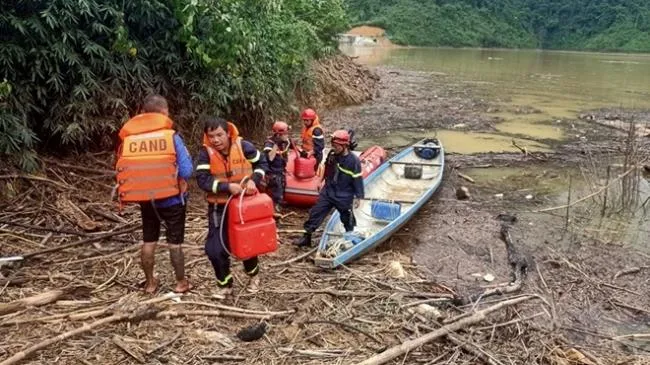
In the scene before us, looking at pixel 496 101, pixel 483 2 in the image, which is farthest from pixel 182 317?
pixel 483 2

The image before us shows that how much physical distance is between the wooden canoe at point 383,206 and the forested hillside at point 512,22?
65.8 m

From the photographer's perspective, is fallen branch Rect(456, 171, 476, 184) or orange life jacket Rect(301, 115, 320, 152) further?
fallen branch Rect(456, 171, 476, 184)

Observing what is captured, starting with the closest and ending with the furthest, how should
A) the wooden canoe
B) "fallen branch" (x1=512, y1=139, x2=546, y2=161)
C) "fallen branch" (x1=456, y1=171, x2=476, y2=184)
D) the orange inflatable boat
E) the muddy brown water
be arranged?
the muddy brown water < the wooden canoe < the orange inflatable boat < "fallen branch" (x1=456, y1=171, x2=476, y2=184) < "fallen branch" (x1=512, y1=139, x2=546, y2=161)

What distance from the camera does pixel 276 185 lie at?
7.86m

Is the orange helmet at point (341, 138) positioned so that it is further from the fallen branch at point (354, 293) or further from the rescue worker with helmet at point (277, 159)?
the fallen branch at point (354, 293)

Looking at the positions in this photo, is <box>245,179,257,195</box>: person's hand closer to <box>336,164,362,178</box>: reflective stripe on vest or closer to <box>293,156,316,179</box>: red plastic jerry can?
<box>336,164,362,178</box>: reflective stripe on vest

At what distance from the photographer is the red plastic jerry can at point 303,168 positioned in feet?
26.7

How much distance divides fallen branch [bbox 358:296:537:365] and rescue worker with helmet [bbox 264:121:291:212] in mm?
3605

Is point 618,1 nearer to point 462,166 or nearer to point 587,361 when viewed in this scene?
point 462,166

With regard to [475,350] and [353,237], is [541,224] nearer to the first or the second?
[353,237]

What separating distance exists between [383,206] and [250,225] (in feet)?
11.5

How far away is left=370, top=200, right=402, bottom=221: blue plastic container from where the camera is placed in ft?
25.5

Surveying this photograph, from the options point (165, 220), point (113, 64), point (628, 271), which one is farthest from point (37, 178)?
point (628, 271)

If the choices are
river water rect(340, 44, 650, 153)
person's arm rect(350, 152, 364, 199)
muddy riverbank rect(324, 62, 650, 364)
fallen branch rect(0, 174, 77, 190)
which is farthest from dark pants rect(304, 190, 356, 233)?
river water rect(340, 44, 650, 153)
